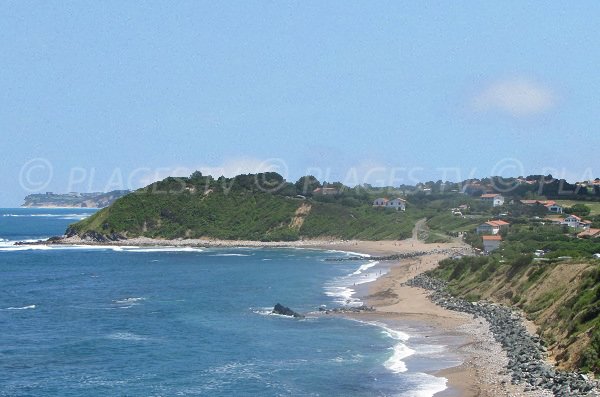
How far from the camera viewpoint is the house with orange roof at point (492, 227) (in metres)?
104

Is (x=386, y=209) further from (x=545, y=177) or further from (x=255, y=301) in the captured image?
(x=255, y=301)

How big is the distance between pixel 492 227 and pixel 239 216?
6653 cm

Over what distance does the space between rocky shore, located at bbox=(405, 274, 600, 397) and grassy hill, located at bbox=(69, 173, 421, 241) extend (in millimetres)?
86851

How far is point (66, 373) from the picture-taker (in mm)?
36000

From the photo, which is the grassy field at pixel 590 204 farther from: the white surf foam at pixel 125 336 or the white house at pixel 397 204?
the white surf foam at pixel 125 336

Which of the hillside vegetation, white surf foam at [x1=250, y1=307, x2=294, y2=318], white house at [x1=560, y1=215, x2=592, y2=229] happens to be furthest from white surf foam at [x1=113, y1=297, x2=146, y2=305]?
white house at [x1=560, y1=215, x2=592, y2=229]

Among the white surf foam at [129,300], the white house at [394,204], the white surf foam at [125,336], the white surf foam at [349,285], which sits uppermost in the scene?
the white house at [394,204]

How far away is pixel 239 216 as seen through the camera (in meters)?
158

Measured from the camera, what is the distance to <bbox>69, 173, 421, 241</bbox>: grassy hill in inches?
5876

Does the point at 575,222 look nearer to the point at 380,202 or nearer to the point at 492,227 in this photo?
the point at 492,227

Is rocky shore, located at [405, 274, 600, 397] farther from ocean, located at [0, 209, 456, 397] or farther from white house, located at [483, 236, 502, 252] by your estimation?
white house, located at [483, 236, 502, 252]

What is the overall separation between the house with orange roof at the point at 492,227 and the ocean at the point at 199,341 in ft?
95.1

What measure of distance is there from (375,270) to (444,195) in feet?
319

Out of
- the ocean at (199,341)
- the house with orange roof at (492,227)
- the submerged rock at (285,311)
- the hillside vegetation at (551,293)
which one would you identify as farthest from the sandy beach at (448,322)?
the submerged rock at (285,311)
